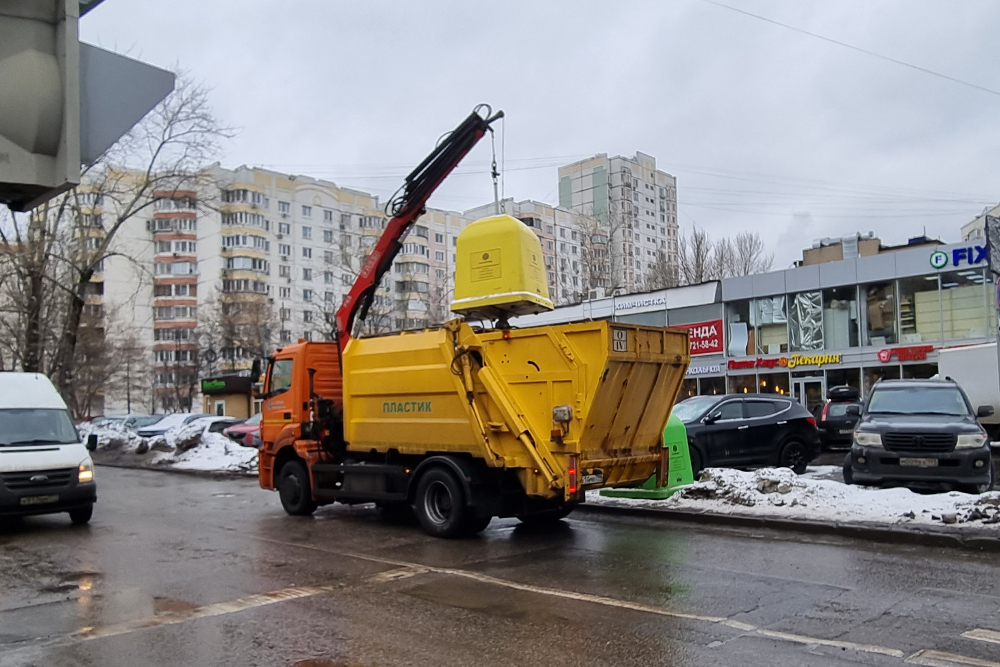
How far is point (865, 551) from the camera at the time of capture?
8.77 metres

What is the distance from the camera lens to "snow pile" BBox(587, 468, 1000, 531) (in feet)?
31.0

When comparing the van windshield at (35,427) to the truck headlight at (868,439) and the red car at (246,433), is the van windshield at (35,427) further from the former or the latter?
the red car at (246,433)

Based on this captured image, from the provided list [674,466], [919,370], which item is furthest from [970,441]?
[919,370]

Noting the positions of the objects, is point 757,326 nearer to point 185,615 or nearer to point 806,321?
point 806,321

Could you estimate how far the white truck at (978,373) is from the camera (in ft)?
72.2

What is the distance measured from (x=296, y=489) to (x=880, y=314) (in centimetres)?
2606

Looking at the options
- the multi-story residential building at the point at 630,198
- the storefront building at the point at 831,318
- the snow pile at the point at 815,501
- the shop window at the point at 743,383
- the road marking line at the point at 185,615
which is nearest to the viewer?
the road marking line at the point at 185,615

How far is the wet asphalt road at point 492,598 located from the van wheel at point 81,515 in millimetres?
852

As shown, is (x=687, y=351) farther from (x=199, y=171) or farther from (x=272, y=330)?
(x=272, y=330)

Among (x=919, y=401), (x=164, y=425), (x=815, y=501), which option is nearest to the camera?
(x=815, y=501)

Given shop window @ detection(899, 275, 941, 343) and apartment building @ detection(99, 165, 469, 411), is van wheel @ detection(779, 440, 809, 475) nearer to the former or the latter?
shop window @ detection(899, 275, 941, 343)

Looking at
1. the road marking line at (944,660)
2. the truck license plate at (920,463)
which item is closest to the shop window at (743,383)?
the truck license plate at (920,463)

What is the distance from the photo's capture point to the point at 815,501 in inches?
421

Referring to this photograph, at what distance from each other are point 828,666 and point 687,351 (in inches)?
227
